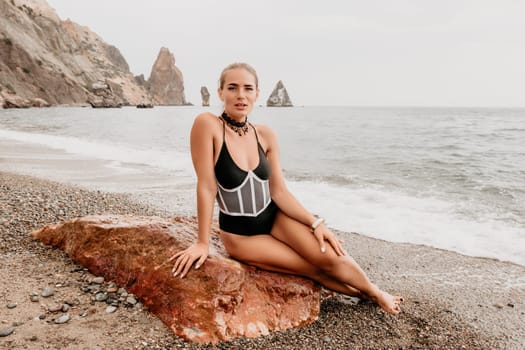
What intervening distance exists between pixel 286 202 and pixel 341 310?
3.99 feet

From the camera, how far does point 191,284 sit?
10.9 ft

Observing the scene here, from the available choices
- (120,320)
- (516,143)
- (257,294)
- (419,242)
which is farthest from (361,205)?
(516,143)

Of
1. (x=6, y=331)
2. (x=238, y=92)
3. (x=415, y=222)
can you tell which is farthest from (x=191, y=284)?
(x=415, y=222)

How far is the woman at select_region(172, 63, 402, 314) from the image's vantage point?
11.5 ft

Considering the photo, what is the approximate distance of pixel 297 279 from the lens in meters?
3.77

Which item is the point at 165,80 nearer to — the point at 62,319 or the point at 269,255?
the point at 269,255

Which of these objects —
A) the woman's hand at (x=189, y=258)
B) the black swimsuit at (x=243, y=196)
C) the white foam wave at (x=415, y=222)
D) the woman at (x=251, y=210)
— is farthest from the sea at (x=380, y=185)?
the woman's hand at (x=189, y=258)

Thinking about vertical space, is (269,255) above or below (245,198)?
below

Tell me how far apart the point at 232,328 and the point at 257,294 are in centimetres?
40

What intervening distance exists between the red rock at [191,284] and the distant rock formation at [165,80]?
7192 inches

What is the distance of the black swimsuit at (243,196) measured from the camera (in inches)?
141

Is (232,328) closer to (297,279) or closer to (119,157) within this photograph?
(297,279)

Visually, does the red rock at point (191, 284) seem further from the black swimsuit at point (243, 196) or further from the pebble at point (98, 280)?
the black swimsuit at point (243, 196)

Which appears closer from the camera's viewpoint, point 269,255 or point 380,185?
point 269,255
